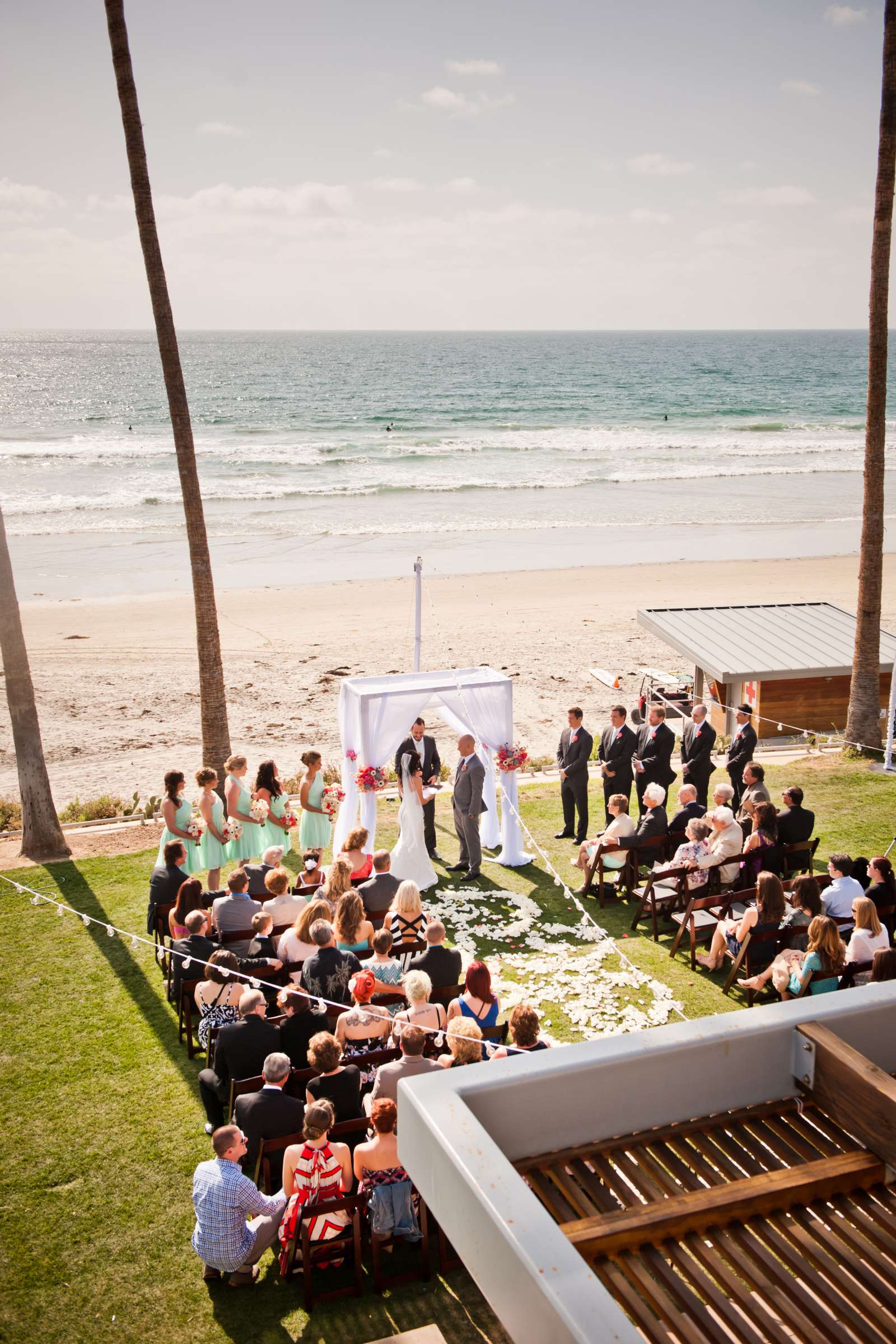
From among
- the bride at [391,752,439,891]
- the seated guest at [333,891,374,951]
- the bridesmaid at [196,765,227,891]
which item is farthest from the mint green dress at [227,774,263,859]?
the seated guest at [333,891,374,951]

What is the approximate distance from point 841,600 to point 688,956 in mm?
18739

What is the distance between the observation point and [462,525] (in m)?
38.3

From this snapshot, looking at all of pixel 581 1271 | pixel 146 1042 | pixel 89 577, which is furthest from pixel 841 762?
pixel 89 577

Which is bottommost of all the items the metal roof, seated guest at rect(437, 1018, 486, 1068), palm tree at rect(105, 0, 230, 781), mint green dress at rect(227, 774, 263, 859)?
mint green dress at rect(227, 774, 263, 859)

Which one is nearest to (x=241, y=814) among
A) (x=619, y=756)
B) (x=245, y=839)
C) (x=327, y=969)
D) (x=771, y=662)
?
(x=245, y=839)

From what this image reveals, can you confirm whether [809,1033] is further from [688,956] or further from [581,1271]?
[688,956]

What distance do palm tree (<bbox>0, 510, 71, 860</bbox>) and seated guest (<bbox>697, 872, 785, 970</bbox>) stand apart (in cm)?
754

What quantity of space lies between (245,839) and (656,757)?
16.2ft

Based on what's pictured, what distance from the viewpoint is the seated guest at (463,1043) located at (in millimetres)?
6332

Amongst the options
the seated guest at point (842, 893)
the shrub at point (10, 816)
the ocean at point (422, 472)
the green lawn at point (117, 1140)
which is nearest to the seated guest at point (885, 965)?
the seated guest at point (842, 893)

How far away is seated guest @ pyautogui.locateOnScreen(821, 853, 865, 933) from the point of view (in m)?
9.01

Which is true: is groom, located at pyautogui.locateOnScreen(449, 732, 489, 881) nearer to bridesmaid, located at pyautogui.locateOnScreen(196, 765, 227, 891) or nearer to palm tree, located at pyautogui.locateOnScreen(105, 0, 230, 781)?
bridesmaid, located at pyautogui.locateOnScreen(196, 765, 227, 891)

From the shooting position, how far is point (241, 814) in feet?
36.9

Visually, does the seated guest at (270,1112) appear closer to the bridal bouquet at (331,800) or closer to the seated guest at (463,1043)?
the seated guest at (463,1043)
